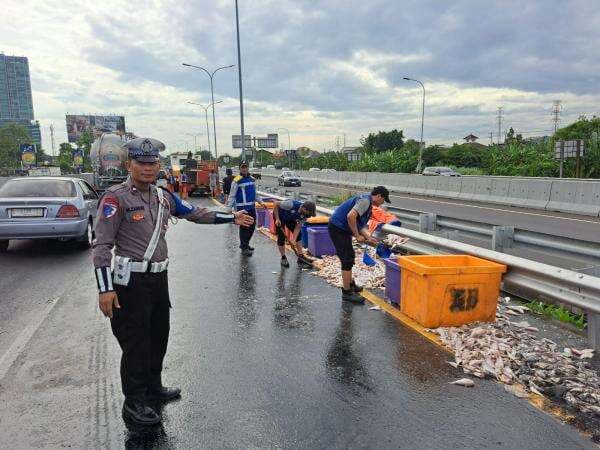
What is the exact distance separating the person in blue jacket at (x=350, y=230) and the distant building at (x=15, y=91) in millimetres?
150751

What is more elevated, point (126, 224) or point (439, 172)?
point (126, 224)

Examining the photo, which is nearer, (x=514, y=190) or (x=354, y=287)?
(x=354, y=287)

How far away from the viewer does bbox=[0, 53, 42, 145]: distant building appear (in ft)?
452

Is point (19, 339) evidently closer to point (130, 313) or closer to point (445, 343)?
point (130, 313)

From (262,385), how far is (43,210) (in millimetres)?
7342

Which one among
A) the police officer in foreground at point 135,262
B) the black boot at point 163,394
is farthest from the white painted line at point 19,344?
the police officer in foreground at point 135,262

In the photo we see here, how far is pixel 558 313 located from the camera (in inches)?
209

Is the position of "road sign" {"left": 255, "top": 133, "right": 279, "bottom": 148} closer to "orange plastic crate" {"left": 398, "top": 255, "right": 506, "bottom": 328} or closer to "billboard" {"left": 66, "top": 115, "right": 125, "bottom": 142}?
"billboard" {"left": 66, "top": 115, "right": 125, "bottom": 142}

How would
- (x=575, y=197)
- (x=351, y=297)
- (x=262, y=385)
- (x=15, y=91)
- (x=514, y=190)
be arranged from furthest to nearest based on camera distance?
(x=15, y=91), (x=514, y=190), (x=575, y=197), (x=351, y=297), (x=262, y=385)

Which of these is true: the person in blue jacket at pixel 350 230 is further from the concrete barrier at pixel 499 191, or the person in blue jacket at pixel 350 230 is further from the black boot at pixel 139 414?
the concrete barrier at pixel 499 191

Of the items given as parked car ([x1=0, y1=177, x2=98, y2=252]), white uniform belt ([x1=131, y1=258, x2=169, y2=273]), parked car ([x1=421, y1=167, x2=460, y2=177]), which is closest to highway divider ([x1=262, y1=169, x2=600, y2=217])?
parked car ([x1=421, y1=167, x2=460, y2=177])

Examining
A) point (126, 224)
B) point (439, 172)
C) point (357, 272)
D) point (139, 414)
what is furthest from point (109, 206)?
point (439, 172)

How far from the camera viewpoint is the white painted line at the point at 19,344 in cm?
427

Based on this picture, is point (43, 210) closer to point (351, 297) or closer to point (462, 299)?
point (351, 297)
